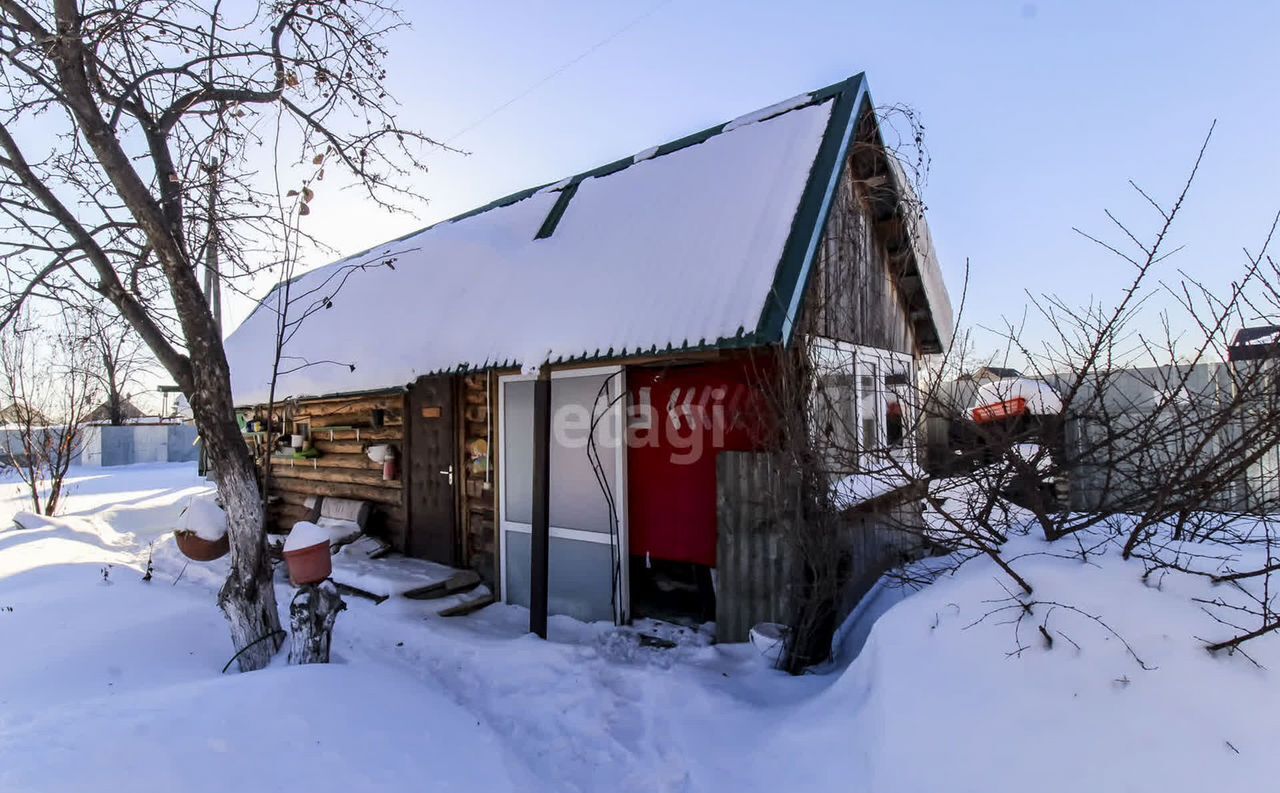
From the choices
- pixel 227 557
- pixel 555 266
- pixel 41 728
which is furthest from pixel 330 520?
pixel 41 728

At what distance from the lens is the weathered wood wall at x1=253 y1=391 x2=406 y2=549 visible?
8227mm

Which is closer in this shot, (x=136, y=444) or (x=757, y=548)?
(x=757, y=548)

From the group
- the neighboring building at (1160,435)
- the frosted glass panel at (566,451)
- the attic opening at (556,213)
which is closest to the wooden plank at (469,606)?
the frosted glass panel at (566,451)

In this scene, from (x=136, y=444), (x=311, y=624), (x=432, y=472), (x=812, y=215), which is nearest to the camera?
(x=311, y=624)

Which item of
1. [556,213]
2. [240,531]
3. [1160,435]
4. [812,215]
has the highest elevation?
[556,213]

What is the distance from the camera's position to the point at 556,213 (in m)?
7.59

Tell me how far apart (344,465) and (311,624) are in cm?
558

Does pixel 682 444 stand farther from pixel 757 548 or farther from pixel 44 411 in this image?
pixel 44 411

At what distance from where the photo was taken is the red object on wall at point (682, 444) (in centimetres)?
508

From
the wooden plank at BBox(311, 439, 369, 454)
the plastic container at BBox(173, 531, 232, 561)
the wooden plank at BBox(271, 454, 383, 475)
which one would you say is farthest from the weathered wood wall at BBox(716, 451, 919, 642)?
the plastic container at BBox(173, 531, 232, 561)

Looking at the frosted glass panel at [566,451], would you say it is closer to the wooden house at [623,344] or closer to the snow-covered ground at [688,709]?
the wooden house at [623,344]

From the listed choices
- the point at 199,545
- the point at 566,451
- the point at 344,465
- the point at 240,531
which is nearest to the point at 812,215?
the point at 566,451

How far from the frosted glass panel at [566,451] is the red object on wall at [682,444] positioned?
0.24m

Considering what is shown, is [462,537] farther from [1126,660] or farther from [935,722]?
[1126,660]
